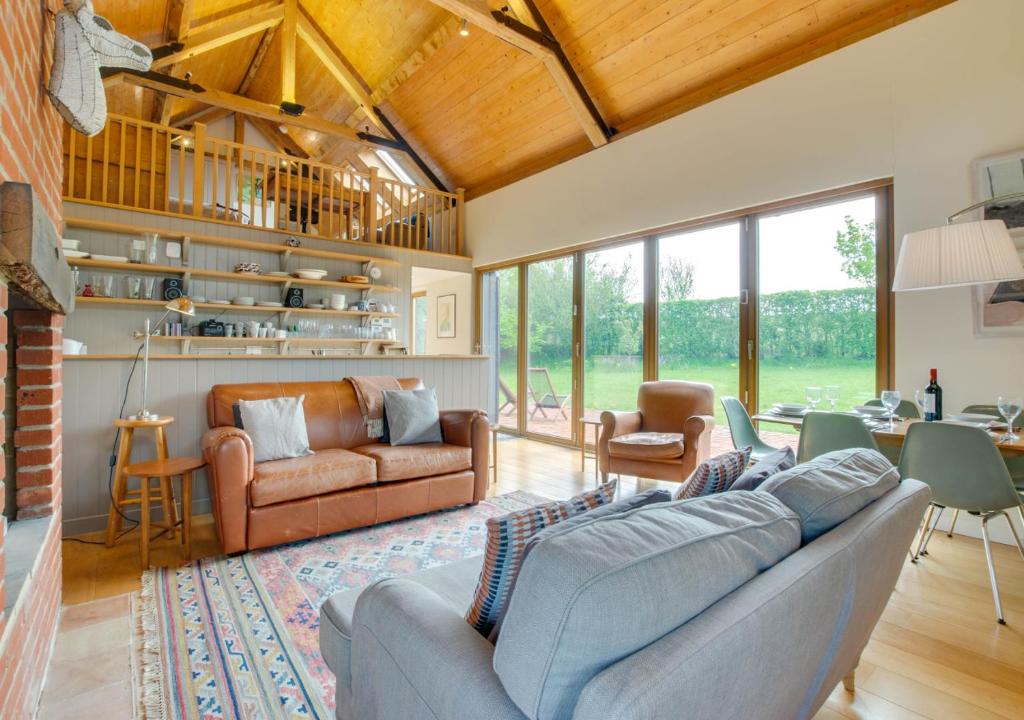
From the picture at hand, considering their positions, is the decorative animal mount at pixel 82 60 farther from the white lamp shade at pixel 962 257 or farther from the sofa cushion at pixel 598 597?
the white lamp shade at pixel 962 257

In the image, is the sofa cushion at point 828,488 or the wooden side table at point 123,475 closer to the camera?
the sofa cushion at point 828,488

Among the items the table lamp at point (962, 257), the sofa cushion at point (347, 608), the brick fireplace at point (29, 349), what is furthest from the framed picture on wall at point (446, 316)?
the sofa cushion at point (347, 608)

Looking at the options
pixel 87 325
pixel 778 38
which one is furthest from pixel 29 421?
pixel 778 38

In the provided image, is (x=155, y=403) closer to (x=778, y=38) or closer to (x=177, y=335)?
(x=177, y=335)

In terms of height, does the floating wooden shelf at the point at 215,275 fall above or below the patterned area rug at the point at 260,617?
above

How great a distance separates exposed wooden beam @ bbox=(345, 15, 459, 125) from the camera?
18.0ft

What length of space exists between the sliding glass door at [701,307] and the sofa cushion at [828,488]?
3071 mm

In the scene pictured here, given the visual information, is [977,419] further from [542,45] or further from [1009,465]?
[542,45]

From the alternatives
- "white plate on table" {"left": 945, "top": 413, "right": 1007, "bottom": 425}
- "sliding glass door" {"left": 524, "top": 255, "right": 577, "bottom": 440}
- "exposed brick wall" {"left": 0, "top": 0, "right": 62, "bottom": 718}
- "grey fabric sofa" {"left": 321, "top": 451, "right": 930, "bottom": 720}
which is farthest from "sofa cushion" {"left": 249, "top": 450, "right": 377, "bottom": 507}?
"sliding glass door" {"left": 524, "top": 255, "right": 577, "bottom": 440}

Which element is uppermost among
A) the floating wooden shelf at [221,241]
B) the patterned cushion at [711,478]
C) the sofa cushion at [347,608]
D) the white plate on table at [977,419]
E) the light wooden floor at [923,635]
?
the floating wooden shelf at [221,241]

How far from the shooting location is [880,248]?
3572 millimetres

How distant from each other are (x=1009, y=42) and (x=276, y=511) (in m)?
4.91

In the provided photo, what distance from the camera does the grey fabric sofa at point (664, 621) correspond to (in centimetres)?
72

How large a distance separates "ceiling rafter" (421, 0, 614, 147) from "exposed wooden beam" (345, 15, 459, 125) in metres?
0.79
